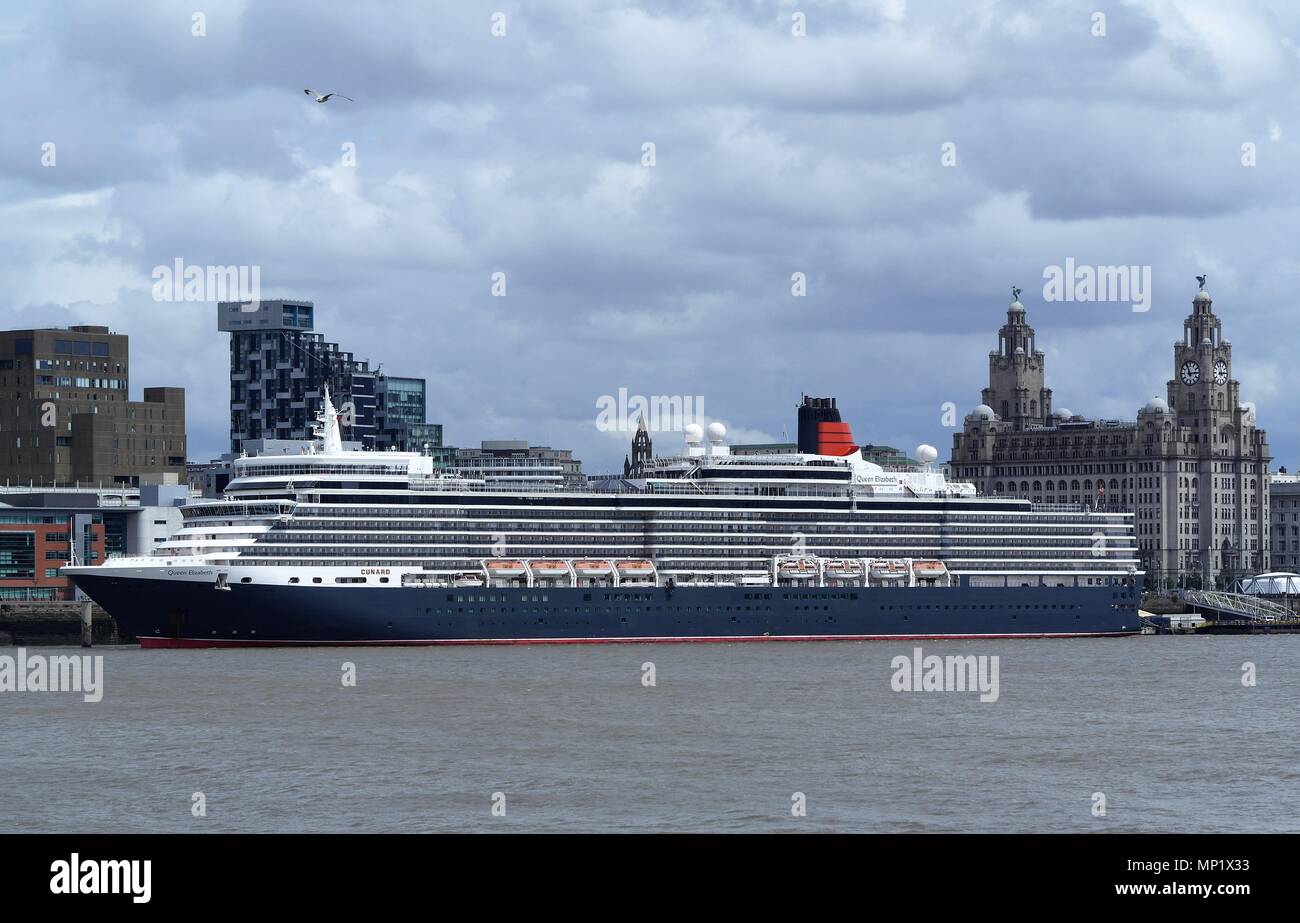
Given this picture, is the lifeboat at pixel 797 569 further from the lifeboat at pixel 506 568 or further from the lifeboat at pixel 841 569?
the lifeboat at pixel 506 568

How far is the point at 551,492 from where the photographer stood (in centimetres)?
10406

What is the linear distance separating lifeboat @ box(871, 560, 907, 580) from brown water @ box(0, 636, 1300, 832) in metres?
30.9

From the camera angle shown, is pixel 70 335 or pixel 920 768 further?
pixel 70 335

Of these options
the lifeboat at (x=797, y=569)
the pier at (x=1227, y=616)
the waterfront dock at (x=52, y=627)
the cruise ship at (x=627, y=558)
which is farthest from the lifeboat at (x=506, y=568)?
the pier at (x=1227, y=616)

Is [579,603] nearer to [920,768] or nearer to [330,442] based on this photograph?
[330,442]

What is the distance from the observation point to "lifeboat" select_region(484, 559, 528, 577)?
9822cm

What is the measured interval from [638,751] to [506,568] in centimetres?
5245

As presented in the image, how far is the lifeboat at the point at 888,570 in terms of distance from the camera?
357 ft

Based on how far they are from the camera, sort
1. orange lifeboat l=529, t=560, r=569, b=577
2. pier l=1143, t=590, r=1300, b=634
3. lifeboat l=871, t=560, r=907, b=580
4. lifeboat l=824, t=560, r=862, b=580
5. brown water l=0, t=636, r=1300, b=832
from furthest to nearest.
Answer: pier l=1143, t=590, r=1300, b=634 → lifeboat l=871, t=560, r=907, b=580 → lifeboat l=824, t=560, r=862, b=580 → orange lifeboat l=529, t=560, r=569, b=577 → brown water l=0, t=636, r=1300, b=832

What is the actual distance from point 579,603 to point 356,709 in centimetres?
4154

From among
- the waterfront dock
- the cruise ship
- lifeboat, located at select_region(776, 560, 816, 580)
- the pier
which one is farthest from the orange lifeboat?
the pier

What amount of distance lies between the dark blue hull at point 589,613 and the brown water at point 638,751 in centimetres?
1342

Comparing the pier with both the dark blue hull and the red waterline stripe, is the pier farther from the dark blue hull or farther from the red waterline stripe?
the red waterline stripe
